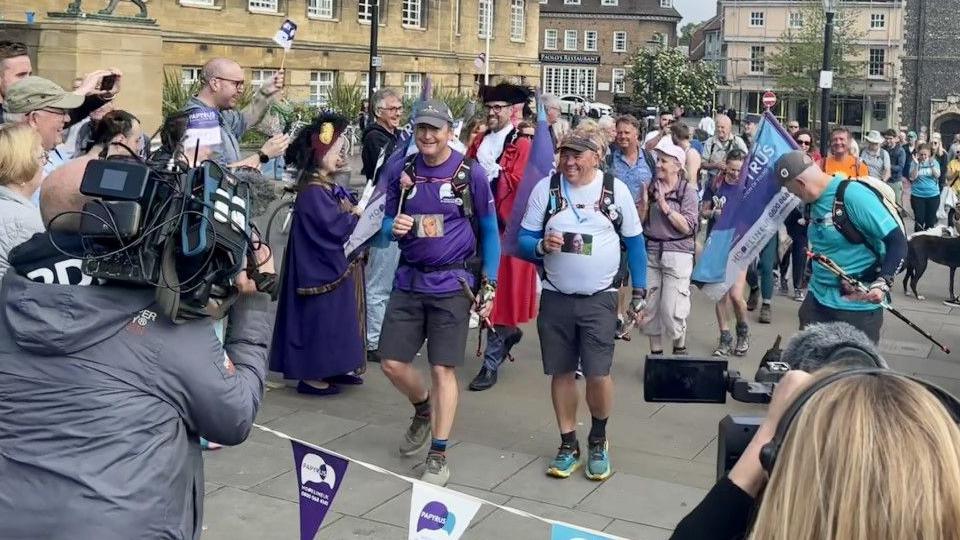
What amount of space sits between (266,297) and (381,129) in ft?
21.4

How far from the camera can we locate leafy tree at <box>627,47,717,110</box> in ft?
222

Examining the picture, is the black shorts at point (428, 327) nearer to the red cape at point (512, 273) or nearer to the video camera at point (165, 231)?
the red cape at point (512, 273)

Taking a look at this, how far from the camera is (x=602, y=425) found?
684 cm

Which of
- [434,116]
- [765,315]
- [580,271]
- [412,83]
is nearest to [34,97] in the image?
[434,116]

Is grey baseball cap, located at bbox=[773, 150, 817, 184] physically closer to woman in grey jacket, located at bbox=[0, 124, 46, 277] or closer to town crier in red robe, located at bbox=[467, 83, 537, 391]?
town crier in red robe, located at bbox=[467, 83, 537, 391]

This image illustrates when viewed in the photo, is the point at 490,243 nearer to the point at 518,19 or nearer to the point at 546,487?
the point at 546,487

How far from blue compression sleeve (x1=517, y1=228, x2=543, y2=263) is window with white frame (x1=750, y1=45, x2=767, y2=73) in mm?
93648

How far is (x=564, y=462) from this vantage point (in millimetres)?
6863

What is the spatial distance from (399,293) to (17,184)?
8.06 feet

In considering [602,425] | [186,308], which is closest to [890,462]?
[186,308]

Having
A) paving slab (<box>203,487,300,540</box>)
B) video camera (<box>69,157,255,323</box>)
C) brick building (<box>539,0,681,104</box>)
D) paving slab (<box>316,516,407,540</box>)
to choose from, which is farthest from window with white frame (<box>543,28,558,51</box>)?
video camera (<box>69,157,255,323</box>)

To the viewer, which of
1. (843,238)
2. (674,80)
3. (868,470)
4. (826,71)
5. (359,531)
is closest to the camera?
(868,470)

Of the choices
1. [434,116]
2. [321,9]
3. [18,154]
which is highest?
[321,9]

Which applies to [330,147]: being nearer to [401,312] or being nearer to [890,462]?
[401,312]
